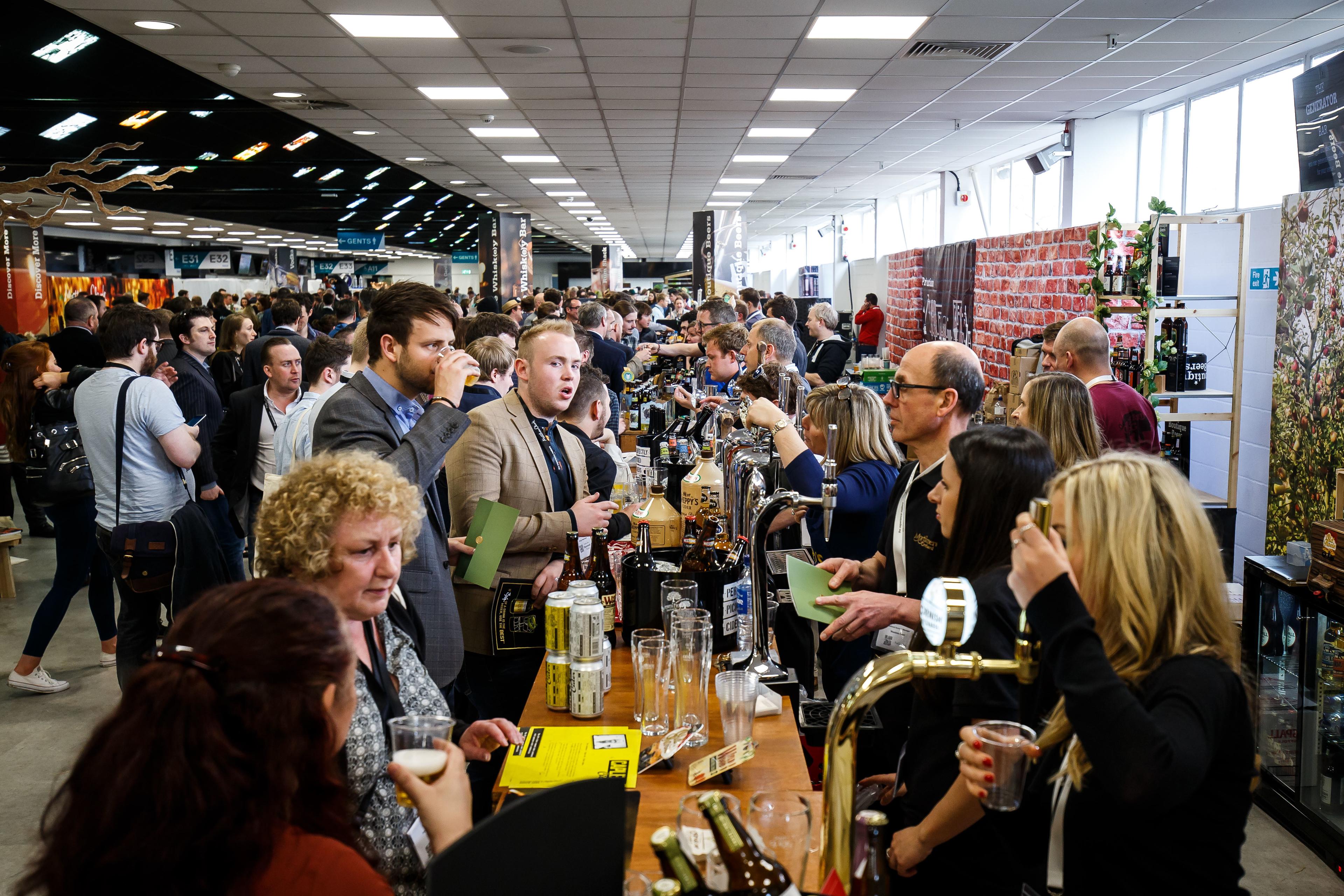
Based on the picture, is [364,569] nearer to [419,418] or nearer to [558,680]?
[558,680]

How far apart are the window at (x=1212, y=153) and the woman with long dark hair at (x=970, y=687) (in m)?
7.10

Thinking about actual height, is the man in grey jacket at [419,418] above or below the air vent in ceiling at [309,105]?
below

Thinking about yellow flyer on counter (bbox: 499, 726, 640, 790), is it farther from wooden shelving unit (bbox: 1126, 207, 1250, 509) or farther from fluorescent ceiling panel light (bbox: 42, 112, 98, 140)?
fluorescent ceiling panel light (bbox: 42, 112, 98, 140)

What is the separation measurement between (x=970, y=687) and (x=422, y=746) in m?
0.93

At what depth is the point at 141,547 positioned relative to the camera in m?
3.73

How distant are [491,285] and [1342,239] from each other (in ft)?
49.0

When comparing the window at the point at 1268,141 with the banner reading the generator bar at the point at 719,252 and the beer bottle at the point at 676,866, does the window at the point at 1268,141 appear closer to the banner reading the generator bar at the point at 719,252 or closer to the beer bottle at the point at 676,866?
the beer bottle at the point at 676,866

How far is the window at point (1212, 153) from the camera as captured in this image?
775 centimetres

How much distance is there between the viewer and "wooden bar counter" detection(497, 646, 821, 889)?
157 cm

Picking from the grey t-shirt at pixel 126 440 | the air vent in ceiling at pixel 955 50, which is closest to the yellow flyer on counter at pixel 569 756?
the grey t-shirt at pixel 126 440

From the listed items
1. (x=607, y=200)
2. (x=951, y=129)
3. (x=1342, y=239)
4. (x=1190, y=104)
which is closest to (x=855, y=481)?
(x=1342, y=239)

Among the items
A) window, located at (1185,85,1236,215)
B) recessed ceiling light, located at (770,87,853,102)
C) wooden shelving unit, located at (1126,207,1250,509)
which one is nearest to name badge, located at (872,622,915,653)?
wooden shelving unit, located at (1126,207,1250,509)

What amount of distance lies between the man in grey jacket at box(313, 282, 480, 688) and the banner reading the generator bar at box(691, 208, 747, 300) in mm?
12358

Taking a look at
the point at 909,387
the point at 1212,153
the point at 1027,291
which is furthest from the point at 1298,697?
the point at 1212,153
